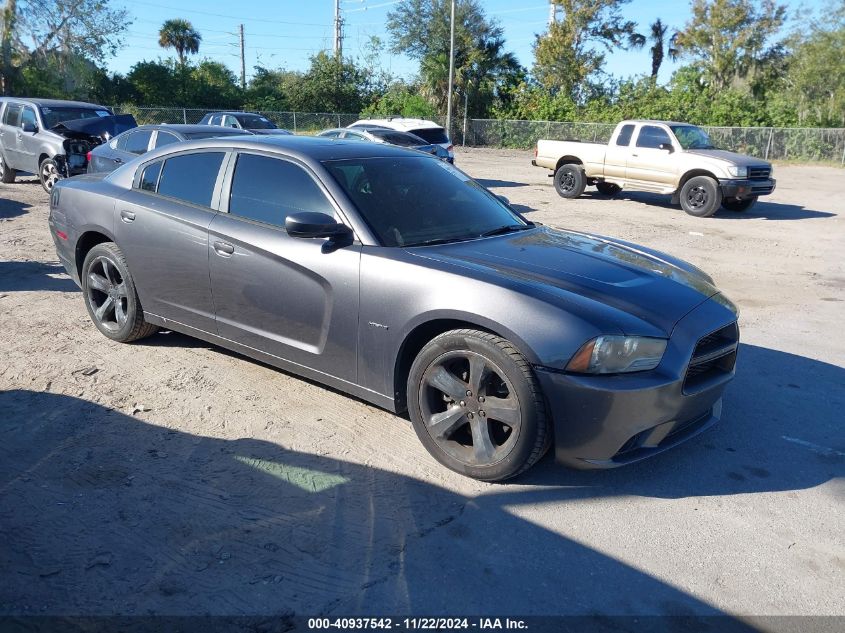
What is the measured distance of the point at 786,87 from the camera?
142 feet

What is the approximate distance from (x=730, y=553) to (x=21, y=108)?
1629cm

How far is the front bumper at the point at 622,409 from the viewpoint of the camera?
3295 mm

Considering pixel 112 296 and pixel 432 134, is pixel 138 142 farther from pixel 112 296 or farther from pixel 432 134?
pixel 432 134

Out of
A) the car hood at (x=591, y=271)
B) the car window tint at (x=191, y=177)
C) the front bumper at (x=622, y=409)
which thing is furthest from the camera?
the car window tint at (x=191, y=177)

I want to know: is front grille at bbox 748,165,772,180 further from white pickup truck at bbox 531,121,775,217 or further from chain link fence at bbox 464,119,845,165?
chain link fence at bbox 464,119,845,165

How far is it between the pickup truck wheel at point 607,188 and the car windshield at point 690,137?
2530 mm

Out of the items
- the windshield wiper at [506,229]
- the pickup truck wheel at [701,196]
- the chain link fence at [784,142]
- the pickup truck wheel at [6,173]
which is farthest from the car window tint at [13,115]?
the chain link fence at [784,142]

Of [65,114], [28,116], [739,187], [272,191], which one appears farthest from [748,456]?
[28,116]

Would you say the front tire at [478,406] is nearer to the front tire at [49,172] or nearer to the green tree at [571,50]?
the front tire at [49,172]

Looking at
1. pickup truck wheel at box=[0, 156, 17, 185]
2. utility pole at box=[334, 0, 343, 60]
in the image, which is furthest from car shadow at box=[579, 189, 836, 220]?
utility pole at box=[334, 0, 343, 60]

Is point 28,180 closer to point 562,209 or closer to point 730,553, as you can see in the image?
point 562,209

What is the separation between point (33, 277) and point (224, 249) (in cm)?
427

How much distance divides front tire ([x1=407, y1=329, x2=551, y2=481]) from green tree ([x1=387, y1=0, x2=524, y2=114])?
41082 millimetres

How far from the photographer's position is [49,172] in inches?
567
